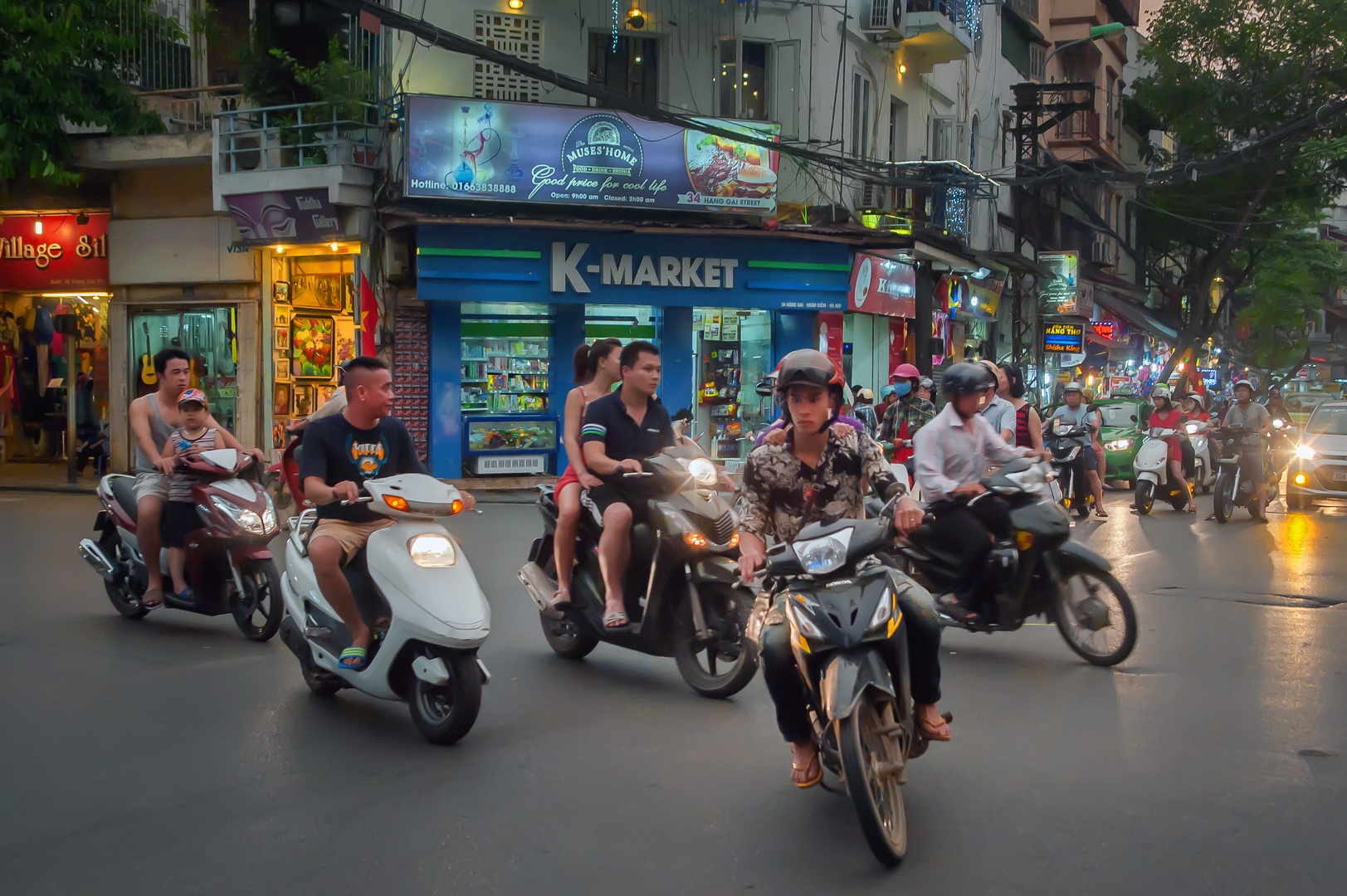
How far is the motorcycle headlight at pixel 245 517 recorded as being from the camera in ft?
24.2

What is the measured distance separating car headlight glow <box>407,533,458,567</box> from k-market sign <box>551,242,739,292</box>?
45.9 feet

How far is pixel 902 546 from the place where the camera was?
7188 mm

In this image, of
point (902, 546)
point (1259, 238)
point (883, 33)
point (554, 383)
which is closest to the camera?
point (902, 546)

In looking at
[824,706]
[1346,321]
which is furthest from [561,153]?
[1346,321]

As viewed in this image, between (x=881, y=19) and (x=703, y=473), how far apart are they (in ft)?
61.0

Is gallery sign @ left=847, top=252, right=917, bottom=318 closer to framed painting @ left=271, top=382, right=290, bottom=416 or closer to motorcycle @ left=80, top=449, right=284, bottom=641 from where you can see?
framed painting @ left=271, top=382, right=290, bottom=416

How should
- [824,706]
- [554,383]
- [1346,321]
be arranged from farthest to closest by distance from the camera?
[1346,321], [554,383], [824,706]

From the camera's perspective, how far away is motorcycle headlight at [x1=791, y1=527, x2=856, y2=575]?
388cm

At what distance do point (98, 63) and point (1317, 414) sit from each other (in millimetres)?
19870

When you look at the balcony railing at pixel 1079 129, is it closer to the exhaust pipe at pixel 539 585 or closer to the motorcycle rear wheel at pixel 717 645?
the exhaust pipe at pixel 539 585

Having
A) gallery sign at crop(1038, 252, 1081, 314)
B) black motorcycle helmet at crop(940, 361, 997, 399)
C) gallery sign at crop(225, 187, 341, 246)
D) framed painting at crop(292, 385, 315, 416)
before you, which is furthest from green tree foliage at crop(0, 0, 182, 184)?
gallery sign at crop(1038, 252, 1081, 314)

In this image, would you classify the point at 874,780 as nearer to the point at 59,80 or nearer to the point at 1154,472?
the point at 1154,472

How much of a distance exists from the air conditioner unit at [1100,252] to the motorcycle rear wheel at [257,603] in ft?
111

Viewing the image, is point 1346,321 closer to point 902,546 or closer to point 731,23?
point 731,23
